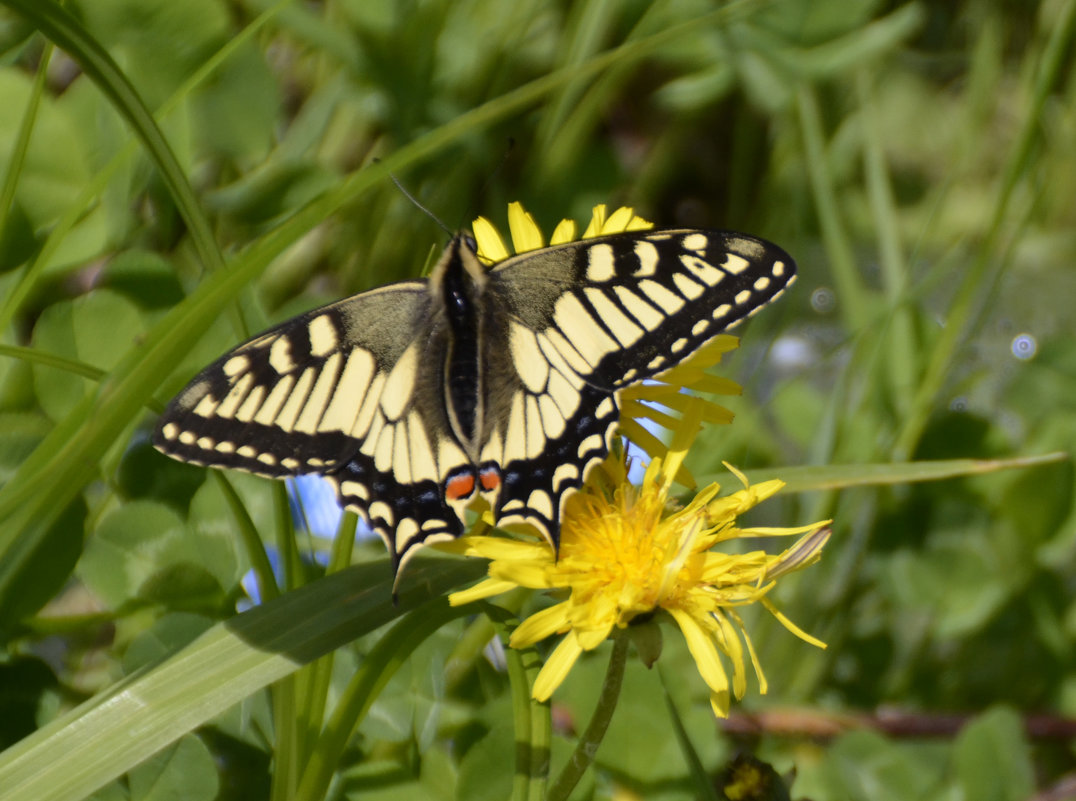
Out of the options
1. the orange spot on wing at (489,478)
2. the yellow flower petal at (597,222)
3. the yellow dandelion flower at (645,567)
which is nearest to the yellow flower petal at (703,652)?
the yellow dandelion flower at (645,567)

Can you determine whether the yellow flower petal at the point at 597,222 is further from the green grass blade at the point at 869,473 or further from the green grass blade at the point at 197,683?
the green grass blade at the point at 197,683

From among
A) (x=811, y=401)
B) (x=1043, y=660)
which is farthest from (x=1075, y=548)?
(x=811, y=401)

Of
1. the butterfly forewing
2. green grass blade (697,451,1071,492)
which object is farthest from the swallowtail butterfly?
green grass blade (697,451,1071,492)

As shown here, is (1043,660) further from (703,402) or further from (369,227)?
(369,227)

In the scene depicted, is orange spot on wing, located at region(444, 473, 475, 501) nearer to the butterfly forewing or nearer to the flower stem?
A: the butterfly forewing

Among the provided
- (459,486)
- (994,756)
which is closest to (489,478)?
(459,486)

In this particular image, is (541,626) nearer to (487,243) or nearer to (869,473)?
(869,473)
